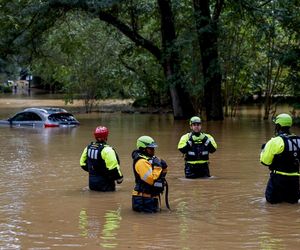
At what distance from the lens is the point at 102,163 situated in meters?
11.0

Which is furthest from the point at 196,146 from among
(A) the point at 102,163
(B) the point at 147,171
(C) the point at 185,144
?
(B) the point at 147,171

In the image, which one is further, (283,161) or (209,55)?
(209,55)

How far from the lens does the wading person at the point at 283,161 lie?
9.55 meters

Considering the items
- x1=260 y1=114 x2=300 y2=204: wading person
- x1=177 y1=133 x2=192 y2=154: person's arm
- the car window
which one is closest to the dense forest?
the car window

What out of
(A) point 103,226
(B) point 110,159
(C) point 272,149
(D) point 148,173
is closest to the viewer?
(A) point 103,226

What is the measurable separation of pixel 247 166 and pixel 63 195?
5.63 meters

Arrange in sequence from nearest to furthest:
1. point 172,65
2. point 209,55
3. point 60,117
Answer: point 60,117 < point 209,55 < point 172,65

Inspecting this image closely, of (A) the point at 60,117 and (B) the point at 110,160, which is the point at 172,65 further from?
(B) the point at 110,160

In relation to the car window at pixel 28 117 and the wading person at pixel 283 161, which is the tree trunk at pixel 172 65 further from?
the wading person at pixel 283 161

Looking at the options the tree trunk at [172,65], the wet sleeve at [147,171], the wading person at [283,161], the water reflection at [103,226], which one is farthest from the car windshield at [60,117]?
the wet sleeve at [147,171]

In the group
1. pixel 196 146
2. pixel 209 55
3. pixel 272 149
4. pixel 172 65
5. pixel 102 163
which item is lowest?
pixel 102 163

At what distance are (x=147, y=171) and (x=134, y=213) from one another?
835mm

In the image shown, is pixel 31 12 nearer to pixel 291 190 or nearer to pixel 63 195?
pixel 63 195

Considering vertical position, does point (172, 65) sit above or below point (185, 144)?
above
